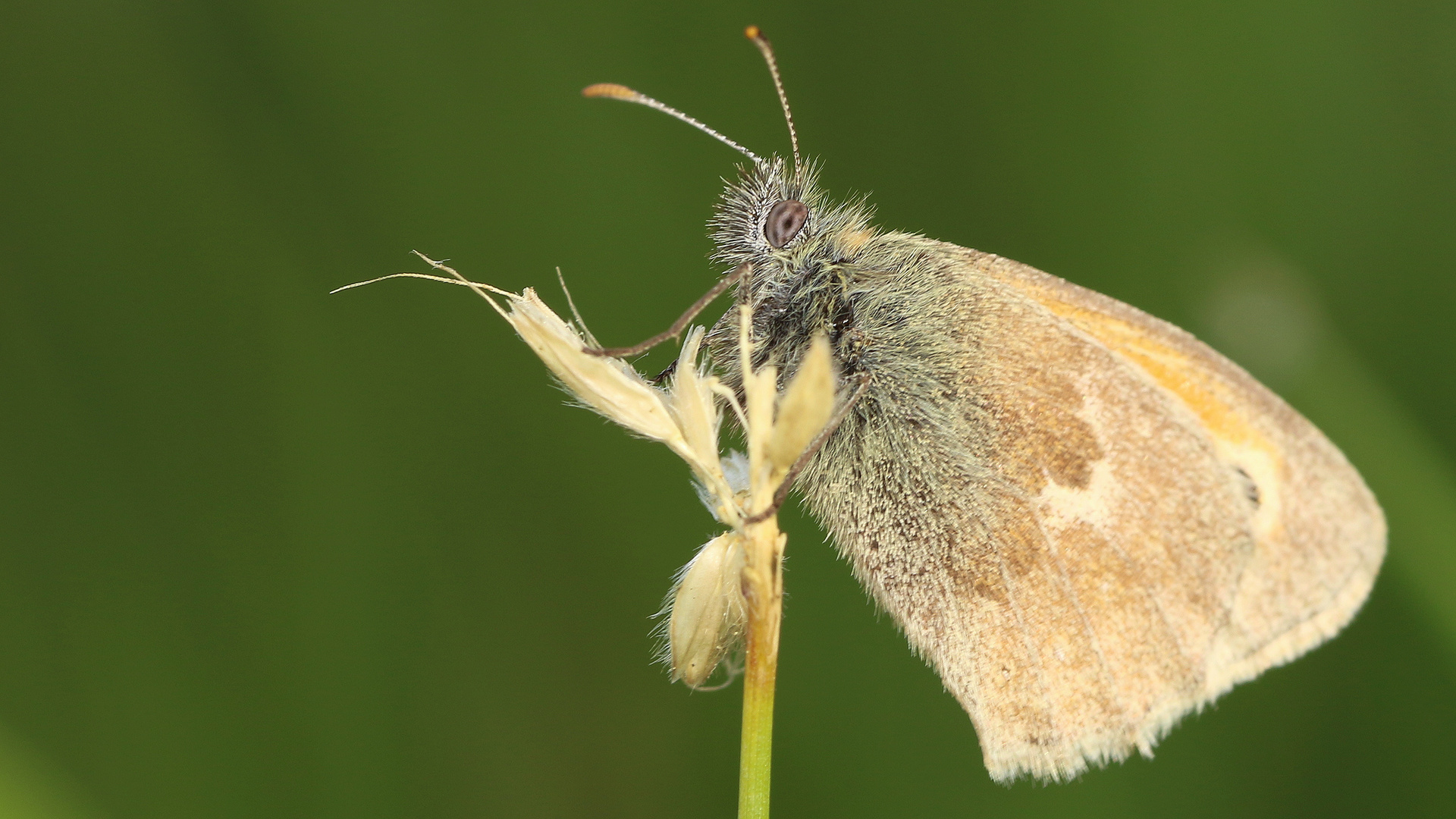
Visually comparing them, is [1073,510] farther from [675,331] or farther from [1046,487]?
[675,331]

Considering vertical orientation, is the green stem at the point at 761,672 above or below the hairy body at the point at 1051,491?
above

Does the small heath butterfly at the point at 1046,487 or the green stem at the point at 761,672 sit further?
the small heath butterfly at the point at 1046,487

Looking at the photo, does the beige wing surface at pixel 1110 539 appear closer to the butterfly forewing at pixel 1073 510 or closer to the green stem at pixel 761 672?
the butterfly forewing at pixel 1073 510

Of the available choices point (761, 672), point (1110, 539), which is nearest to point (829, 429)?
point (1110, 539)

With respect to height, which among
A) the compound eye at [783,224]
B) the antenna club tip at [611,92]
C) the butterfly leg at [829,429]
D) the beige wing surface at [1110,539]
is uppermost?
the antenna club tip at [611,92]

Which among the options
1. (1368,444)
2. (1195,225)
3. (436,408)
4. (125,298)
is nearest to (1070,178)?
(1195,225)

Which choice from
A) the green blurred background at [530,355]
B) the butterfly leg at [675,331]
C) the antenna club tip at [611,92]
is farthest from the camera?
the green blurred background at [530,355]

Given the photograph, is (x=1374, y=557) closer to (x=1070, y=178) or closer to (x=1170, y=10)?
(x=1070, y=178)

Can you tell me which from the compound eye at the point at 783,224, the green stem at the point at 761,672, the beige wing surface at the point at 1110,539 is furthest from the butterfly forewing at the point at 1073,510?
the green stem at the point at 761,672
